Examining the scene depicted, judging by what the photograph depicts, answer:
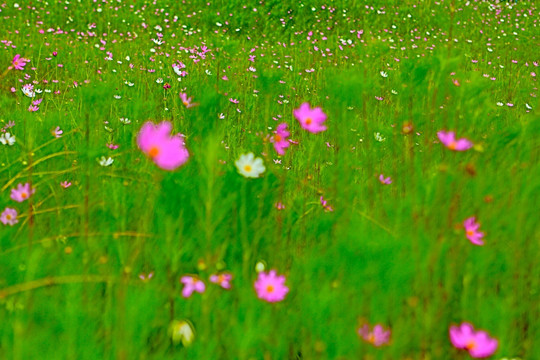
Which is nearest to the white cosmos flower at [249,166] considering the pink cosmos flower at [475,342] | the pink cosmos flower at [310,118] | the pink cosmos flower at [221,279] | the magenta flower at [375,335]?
the pink cosmos flower at [310,118]

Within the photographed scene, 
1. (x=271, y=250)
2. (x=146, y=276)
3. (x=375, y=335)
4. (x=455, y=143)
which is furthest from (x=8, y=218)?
(x=455, y=143)

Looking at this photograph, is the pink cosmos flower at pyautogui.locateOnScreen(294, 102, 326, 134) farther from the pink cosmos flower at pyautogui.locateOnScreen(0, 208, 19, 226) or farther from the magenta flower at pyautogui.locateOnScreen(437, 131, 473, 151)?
the pink cosmos flower at pyautogui.locateOnScreen(0, 208, 19, 226)

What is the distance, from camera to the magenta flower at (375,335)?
35.9 inches

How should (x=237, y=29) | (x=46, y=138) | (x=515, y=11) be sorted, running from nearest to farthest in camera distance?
(x=46, y=138) < (x=237, y=29) < (x=515, y=11)

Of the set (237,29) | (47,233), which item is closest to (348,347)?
(47,233)

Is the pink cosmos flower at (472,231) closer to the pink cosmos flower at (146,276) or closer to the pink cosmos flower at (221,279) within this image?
the pink cosmos flower at (221,279)

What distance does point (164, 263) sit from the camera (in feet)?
4.06

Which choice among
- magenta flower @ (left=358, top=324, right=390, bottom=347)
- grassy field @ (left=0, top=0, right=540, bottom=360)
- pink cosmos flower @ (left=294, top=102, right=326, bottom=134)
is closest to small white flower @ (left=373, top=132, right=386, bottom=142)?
grassy field @ (left=0, top=0, right=540, bottom=360)

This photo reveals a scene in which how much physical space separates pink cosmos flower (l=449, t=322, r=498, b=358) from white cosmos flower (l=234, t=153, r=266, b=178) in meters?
0.64

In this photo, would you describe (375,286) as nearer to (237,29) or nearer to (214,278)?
(214,278)

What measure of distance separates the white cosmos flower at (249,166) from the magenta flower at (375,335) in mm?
537

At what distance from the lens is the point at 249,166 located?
1357 mm

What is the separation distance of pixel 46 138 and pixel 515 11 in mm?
11517

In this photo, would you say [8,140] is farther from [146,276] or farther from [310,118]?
[310,118]
